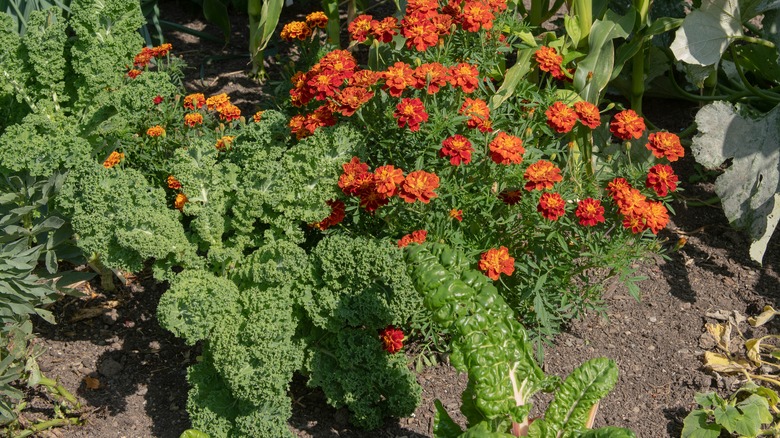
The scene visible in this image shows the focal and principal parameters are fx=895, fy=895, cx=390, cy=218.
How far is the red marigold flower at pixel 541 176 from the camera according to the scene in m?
2.94

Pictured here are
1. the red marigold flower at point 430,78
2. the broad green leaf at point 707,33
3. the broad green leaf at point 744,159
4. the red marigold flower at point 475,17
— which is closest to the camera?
the red marigold flower at point 430,78

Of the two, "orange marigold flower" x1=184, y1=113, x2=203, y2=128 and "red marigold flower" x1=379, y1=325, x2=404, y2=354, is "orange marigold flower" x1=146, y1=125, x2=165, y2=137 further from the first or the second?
"red marigold flower" x1=379, y1=325, x2=404, y2=354

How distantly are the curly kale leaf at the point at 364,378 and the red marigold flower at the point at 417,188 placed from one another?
559mm

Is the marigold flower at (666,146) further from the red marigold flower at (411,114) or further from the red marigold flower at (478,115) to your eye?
the red marigold flower at (411,114)

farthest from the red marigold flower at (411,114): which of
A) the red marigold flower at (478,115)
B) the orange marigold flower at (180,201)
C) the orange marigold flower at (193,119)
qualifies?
the orange marigold flower at (193,119)

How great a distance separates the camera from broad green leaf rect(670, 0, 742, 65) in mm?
3895

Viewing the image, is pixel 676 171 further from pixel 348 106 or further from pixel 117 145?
pixel 117 145

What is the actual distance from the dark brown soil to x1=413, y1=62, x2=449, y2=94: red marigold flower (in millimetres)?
1061

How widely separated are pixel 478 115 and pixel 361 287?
0.71 m

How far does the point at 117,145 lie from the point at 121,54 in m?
0.36

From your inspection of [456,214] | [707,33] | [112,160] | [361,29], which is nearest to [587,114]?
[456,214]

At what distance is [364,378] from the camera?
3.09 metres

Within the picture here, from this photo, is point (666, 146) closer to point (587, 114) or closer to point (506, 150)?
point (587, 114)

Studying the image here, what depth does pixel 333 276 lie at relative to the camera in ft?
9.81
